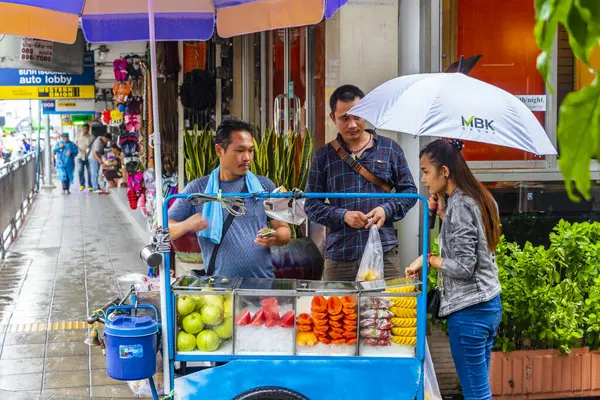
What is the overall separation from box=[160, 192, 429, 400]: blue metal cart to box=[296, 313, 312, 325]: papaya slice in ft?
0.58

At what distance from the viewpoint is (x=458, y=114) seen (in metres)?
4.96

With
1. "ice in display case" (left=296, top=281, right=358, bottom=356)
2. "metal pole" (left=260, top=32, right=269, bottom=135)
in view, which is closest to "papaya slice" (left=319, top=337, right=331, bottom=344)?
"ice in display case" (left=296, top=281, right=358, bottom=356)

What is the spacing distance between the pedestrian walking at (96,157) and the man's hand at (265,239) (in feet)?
66.8

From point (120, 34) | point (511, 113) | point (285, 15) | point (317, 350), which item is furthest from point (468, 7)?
point (317, 350)

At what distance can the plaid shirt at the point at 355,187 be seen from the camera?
5273mm

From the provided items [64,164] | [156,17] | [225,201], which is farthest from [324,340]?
[64,164]

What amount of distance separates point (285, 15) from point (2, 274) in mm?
6951

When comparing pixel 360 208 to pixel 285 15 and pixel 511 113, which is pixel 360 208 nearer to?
pixel 511 113

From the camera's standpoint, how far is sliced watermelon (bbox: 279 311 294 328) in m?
4.22

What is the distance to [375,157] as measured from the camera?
5.34m

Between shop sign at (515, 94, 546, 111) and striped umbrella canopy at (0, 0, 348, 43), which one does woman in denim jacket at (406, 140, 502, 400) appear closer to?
striped umbrella canopy at (0, 0, 348, 43)

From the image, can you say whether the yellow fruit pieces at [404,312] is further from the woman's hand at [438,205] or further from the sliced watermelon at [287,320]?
the woman's hand at [438,205]

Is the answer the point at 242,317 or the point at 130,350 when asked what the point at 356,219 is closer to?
the point at 242,317

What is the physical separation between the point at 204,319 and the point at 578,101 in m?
3.30
